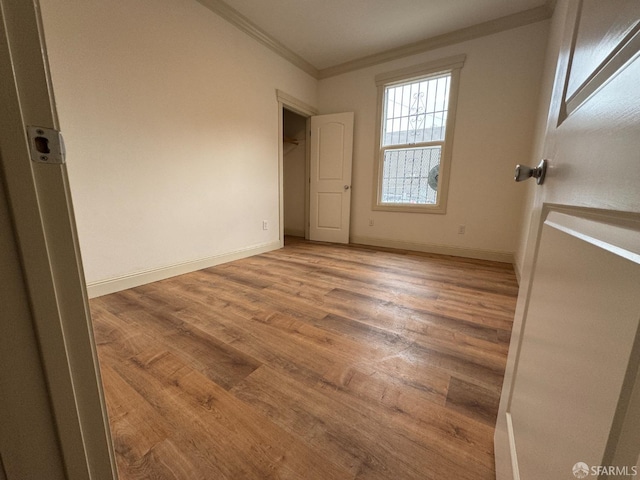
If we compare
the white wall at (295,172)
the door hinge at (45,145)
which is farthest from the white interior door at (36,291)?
the white wall at (295,172)

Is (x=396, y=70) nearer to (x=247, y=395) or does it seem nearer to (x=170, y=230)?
(x=170, y=230)

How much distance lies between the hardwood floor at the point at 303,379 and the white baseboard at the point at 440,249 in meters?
1.18

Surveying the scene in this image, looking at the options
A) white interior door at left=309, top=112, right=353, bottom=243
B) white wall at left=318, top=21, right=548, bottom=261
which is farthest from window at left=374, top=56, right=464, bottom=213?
white interior door at left=309, top=112, right=353, bottom=243

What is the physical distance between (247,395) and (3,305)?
2.70ft

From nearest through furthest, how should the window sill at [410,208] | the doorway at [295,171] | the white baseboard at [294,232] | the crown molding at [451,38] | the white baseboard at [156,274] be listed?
1. the white baseboard at [156,274]
2. the crown molding at [451,38]
3. the window sill at [410,208]
4. the doorway at [295,171]
5. the white baseboard at [294,232]

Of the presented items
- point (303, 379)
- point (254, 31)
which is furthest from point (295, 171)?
point (303, 379)

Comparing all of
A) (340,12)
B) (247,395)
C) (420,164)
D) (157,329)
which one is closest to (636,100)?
(247,395)

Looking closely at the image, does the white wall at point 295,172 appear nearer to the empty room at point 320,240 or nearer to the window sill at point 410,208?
the empty room at point 320,240

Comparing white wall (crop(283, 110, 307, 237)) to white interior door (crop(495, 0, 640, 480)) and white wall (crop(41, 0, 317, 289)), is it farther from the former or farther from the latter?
white interior door (crop(495, 0, 640, 480))

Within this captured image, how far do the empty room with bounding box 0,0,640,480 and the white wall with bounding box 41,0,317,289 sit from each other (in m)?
0.02

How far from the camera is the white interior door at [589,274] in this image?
0.22 metres

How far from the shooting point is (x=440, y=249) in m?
3.26

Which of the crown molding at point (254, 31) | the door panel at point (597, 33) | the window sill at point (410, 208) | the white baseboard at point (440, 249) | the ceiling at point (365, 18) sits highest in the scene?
the ceiling at point (365, 18)

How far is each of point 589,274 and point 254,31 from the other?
3.52 metres
